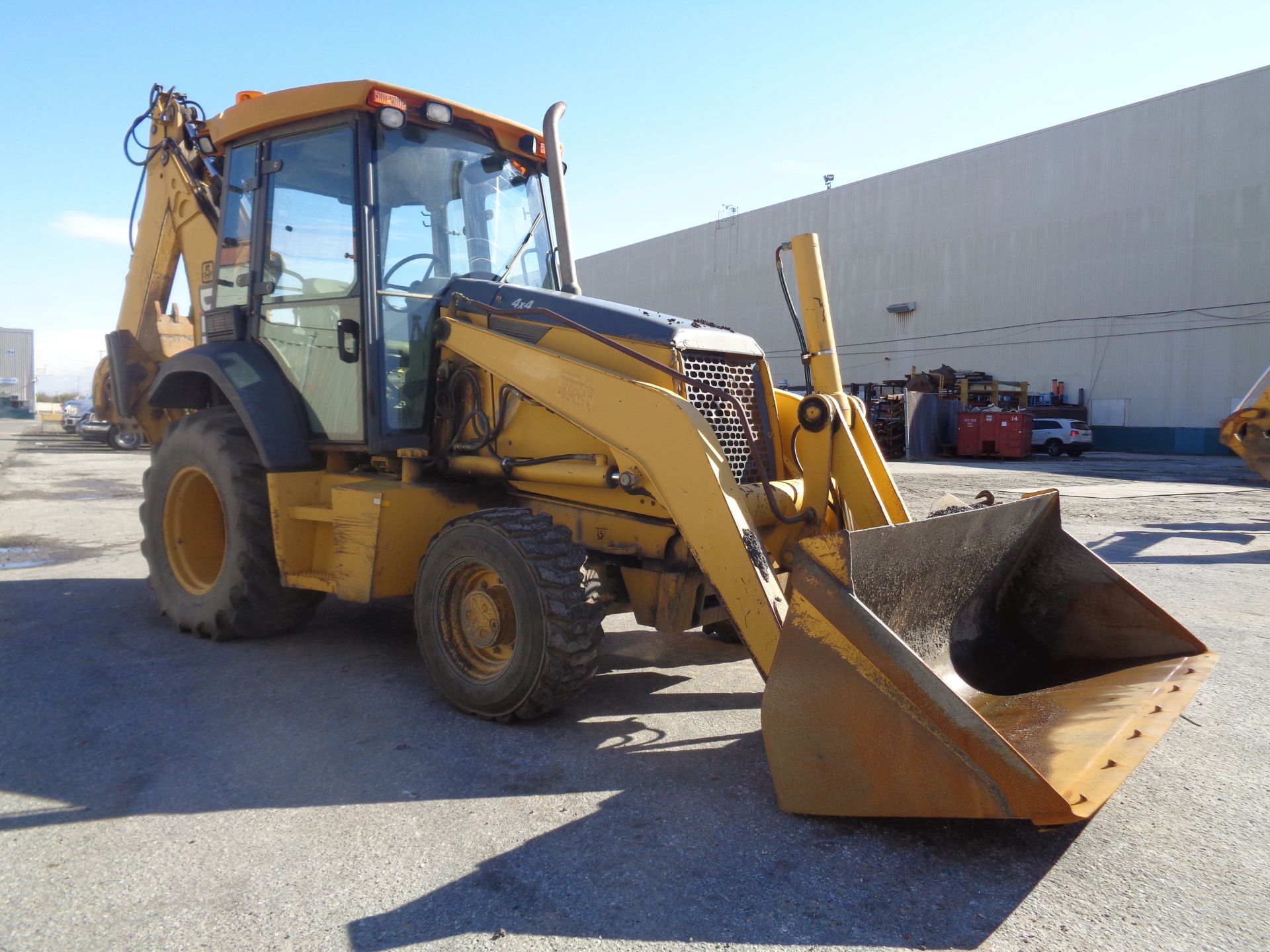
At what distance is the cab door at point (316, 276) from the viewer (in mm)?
5086

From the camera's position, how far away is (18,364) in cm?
6856

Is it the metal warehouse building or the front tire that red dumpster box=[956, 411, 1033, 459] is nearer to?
the metal warehouse building

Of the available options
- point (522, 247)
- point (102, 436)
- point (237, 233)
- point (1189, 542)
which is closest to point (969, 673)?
point (522, 247)

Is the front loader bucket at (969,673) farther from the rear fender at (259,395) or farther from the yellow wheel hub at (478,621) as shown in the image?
the rear fender at (259,395)

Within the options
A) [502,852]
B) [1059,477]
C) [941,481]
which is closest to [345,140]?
[502,852]

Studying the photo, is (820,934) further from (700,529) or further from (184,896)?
(184,896)

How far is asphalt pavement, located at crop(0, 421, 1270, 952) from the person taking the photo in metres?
2.61

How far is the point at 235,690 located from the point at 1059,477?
19.6 metres

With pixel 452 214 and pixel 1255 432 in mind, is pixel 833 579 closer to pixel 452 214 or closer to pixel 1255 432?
pixel 452 214

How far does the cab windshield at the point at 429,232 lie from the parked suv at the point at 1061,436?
28.5 meters

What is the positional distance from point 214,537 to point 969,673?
4861mm

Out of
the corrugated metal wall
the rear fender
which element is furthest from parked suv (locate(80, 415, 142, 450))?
the corrugated metal wall

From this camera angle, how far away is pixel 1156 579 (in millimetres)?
8141

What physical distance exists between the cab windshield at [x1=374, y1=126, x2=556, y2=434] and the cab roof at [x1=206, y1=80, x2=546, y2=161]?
0.10 meters
